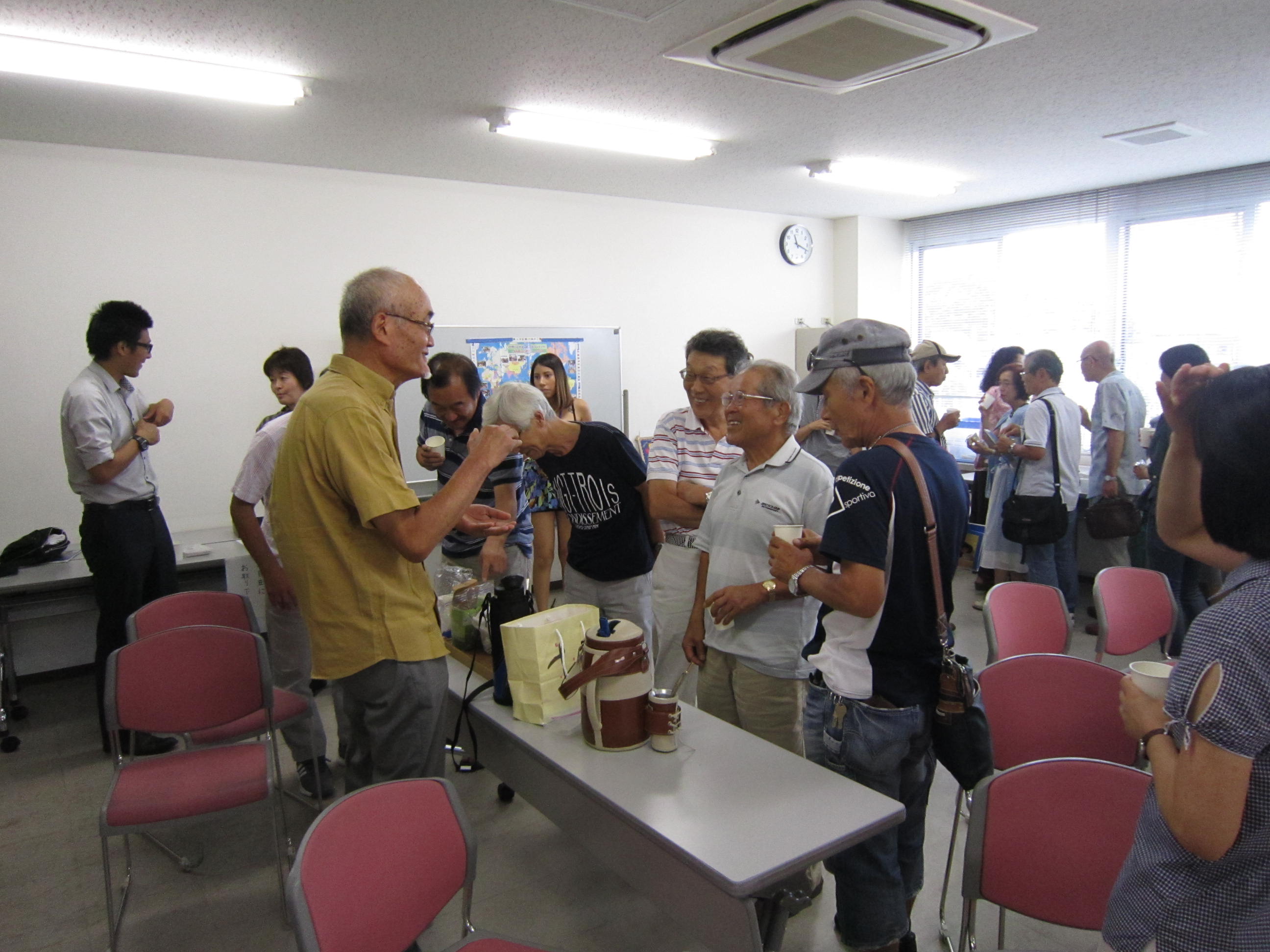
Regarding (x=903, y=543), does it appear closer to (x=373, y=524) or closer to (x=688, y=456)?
(x=688, y=456)

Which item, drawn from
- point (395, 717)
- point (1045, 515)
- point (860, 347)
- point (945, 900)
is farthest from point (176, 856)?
point (1045, 515)

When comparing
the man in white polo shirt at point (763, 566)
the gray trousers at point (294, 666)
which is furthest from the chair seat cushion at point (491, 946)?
the gray trousers at point (294, 666)

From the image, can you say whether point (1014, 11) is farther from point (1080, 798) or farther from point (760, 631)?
point (1080, 798)

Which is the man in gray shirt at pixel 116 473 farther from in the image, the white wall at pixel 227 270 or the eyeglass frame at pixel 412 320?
the eyeglass frame at pixel 412 320

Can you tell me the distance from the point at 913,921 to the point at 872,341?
5.61 feet

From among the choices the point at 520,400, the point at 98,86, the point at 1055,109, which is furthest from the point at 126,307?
the point at 1055,109

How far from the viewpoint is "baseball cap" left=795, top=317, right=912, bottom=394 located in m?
1.67

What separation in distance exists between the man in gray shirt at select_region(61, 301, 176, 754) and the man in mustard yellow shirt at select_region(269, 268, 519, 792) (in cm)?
209

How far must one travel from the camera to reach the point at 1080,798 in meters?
1.41

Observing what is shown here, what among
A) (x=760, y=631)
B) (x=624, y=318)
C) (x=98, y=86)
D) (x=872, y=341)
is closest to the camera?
(x=872, y=341)

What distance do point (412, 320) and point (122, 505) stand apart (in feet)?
8.07

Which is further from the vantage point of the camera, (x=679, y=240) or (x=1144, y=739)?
(x=679, y=240)

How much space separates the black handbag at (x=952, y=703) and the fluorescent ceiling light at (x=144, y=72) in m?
3.08

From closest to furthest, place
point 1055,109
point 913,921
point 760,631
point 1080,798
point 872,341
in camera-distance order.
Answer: point 1080,798 < point 872,341 < point 760,631 < point 913,921 < point 1055,109
